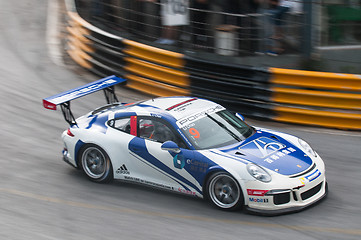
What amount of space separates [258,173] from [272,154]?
1.85 ft

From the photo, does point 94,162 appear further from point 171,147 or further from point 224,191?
point 224,191

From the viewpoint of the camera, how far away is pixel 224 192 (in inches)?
287

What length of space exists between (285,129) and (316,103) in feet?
2.56

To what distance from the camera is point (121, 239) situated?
22.0 ft

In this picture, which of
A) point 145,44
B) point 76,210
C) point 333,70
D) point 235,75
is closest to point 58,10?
point 145,44

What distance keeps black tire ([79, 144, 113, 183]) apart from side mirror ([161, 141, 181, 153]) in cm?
119

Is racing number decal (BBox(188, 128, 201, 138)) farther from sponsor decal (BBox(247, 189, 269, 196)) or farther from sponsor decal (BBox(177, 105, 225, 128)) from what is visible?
sponsor decal (BBox(247, 189, 269, 196))

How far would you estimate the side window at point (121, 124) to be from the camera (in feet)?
27.6

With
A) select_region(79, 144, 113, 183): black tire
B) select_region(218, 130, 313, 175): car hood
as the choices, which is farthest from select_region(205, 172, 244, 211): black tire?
select_region(79, 144, 113, 183): black tire

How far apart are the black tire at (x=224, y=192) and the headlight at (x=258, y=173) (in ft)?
0.81

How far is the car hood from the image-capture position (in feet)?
23.9

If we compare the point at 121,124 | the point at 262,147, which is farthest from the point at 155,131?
the point at 262,147

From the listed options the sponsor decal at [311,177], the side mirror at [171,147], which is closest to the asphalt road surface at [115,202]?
the sponsor decal at [311,177]

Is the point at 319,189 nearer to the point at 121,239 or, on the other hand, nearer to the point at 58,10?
the point at 121,239
